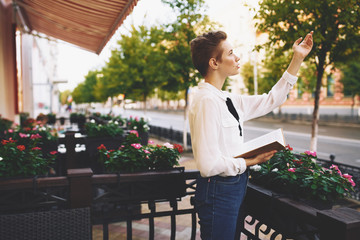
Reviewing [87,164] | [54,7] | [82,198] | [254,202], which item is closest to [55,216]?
[82,198]

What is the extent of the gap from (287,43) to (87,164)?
17.0 feet

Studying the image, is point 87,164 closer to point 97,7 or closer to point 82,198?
point 97,7

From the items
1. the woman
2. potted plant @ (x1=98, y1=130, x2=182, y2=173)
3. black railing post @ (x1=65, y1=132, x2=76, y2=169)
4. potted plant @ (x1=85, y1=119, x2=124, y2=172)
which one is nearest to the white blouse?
the woman

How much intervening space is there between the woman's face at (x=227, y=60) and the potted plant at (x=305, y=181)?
84 cm

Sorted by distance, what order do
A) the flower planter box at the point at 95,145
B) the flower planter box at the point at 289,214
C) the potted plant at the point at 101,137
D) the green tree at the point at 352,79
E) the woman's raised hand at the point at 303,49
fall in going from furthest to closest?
the green tree at the point at 352,79, the potted plant at the point at 101,137, the flower planter box at the point at 95,145, the woman's raised hand at the point at 303,49, the flower planter box at the point at 289,214

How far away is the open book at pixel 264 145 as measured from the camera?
5.79ft

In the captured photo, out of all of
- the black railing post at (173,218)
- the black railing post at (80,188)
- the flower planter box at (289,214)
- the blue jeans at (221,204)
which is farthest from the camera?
the black railing post at (173,218)

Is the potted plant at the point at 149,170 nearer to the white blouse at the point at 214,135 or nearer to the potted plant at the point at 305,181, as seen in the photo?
the potted plant at the point at 305,181

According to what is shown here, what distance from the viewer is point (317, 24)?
652 cm

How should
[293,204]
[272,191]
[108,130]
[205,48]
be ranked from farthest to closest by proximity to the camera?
[108,130] < [272,191] < [293,204] < [205,48]

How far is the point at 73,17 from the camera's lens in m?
6.45

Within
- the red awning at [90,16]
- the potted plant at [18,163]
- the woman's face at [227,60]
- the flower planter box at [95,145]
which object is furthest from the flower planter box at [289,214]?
the flower planter box at [95,145]

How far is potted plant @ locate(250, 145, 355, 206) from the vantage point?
7.20ft

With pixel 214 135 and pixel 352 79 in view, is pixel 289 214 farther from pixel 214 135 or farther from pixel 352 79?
pixel 352 79
